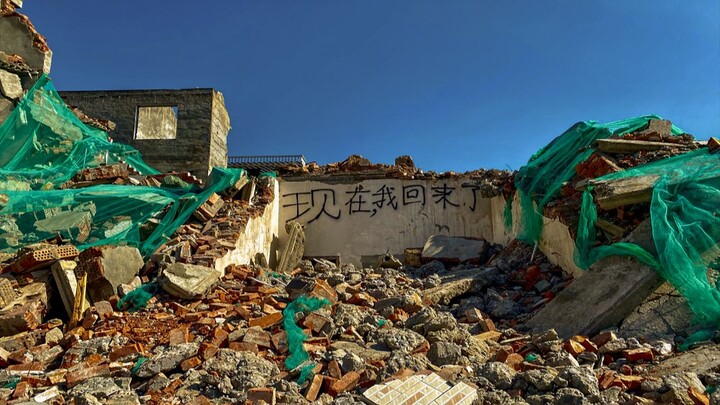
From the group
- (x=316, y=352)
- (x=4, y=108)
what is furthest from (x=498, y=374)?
(x=4, y=108)

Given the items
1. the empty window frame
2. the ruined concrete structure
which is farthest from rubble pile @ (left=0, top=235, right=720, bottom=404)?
the empty window frame

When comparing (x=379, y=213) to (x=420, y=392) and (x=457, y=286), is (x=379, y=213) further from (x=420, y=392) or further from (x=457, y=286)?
(x=420, y=392)

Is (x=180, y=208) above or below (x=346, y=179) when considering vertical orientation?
below

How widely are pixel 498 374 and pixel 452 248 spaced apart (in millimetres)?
5797

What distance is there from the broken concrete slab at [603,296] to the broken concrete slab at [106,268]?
4743 millimetres

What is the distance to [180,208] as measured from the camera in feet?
24.9

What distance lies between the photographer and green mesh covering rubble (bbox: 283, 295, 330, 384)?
11.9 feet

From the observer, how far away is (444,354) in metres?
3.86

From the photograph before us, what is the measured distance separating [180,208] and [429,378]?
5548 mm

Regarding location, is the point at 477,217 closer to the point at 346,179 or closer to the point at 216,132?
the point at 346,179

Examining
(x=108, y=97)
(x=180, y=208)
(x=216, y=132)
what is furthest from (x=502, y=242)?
(x=108, y=97)

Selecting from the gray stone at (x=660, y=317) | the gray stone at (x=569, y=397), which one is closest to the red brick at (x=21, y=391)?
the gray stone at (x=569, y=397)

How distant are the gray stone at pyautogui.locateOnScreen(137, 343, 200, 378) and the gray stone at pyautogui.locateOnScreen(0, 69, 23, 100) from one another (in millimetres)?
7460

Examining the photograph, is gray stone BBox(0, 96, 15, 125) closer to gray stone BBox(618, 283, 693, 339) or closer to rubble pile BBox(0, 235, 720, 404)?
rubble pile BBox(0, 235, 720, 404)
